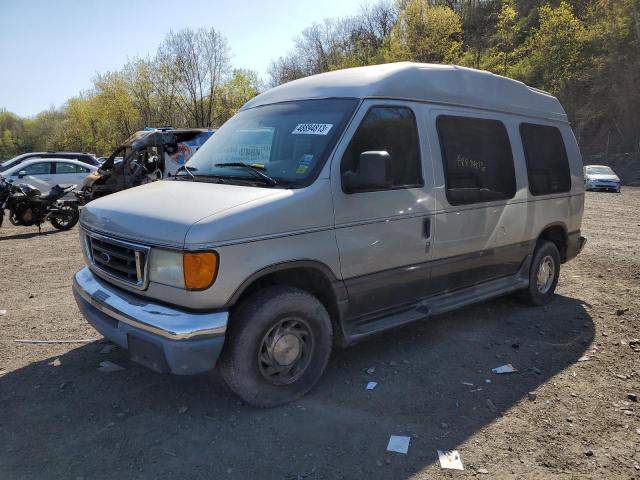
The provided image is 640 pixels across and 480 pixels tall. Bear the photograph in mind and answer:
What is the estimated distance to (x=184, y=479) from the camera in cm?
268

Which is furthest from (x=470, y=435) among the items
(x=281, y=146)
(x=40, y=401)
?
(x=40, y=401)

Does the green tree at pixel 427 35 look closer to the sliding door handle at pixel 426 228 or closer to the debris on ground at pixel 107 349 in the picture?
the sliding door handle at pixel 426 228

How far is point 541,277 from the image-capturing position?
19.1ft

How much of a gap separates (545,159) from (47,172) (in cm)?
1503

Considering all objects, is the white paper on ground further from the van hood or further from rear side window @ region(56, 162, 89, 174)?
rear side window @ region(56, 162, 89, 174)

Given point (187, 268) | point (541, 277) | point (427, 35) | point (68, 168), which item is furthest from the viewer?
point (427, 35)

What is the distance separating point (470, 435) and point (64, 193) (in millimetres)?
11047

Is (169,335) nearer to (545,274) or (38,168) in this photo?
(545,274)

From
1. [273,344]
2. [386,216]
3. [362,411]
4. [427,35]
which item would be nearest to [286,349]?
[273,344]

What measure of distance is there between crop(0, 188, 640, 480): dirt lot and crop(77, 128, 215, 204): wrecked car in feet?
28.5

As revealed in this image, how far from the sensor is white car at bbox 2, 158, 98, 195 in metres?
14.8

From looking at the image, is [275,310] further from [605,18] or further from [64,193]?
[605,18]

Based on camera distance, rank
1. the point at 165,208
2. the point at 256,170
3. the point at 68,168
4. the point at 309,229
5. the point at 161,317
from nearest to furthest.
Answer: the point at 161,317
the point at 165,208
the point at 309,229
the point at 256,170
the point at 68,168

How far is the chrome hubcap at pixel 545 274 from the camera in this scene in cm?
578
